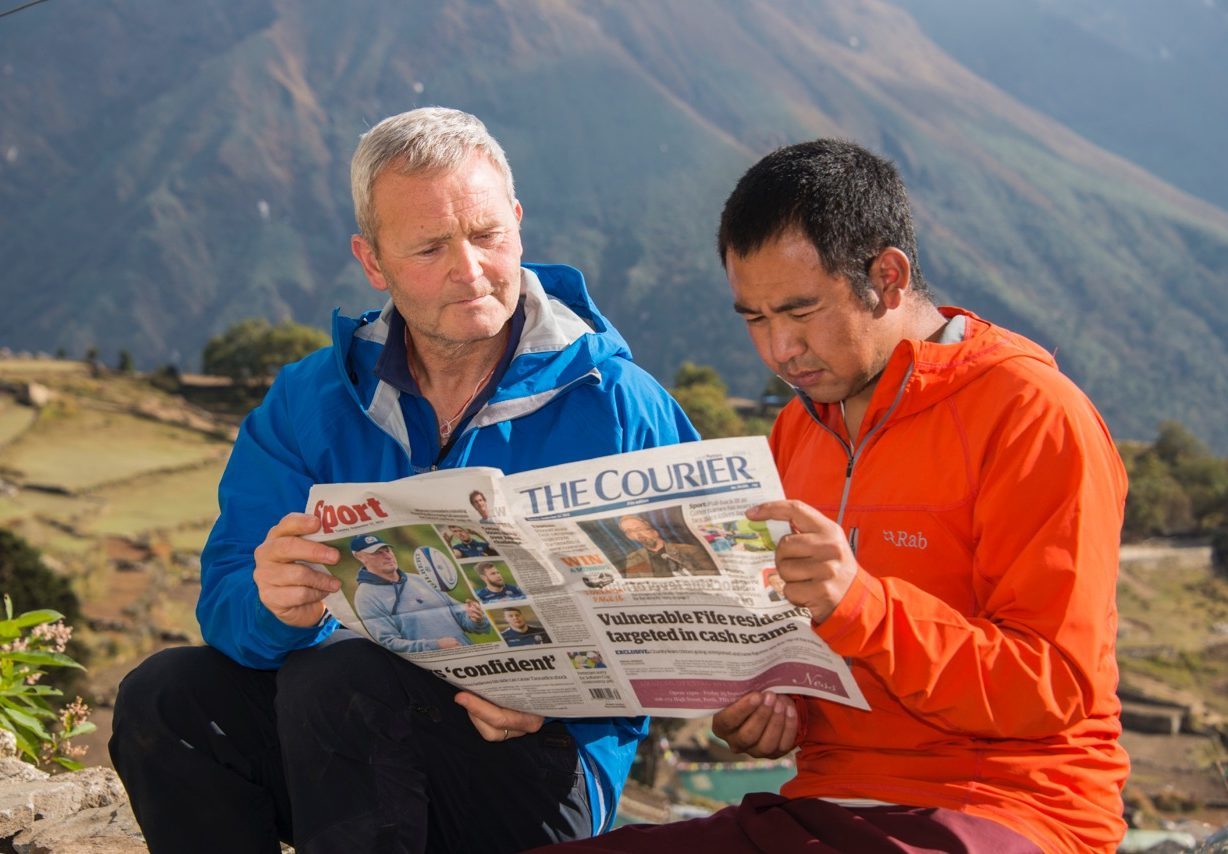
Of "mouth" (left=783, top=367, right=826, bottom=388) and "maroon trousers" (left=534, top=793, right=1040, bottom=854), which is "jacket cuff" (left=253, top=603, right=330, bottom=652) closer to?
"maroon trousers" (left=534, top=793, right=1040, bottom=854)

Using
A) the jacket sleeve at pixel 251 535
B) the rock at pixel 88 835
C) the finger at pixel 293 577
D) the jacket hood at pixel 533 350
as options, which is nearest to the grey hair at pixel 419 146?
the jacket hood at pixel 533 350

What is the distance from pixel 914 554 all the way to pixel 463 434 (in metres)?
1.02

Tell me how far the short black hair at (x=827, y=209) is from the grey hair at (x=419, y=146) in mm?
651

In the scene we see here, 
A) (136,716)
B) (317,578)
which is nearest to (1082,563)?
(317,578)

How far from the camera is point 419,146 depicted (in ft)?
9.31

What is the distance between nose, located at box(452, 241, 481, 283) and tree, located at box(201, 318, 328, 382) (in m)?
83.6

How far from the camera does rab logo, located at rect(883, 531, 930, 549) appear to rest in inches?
92.5

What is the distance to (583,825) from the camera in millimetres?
2670

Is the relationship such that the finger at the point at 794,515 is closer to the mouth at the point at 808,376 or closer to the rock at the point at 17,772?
the mouth at the point at 808,376

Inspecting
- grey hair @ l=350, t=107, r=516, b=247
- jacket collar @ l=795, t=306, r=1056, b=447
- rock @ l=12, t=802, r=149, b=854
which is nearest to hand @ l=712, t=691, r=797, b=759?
jacket collar @ l=795, t=306, r=1056, b=447

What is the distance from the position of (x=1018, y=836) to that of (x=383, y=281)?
1.85 m

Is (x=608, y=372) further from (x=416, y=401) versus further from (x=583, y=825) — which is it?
(x=583, y=825)

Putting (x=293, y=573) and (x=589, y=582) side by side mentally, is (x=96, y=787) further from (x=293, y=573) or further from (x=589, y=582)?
(x=589, y=582)

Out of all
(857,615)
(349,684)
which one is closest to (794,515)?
(857,615)
